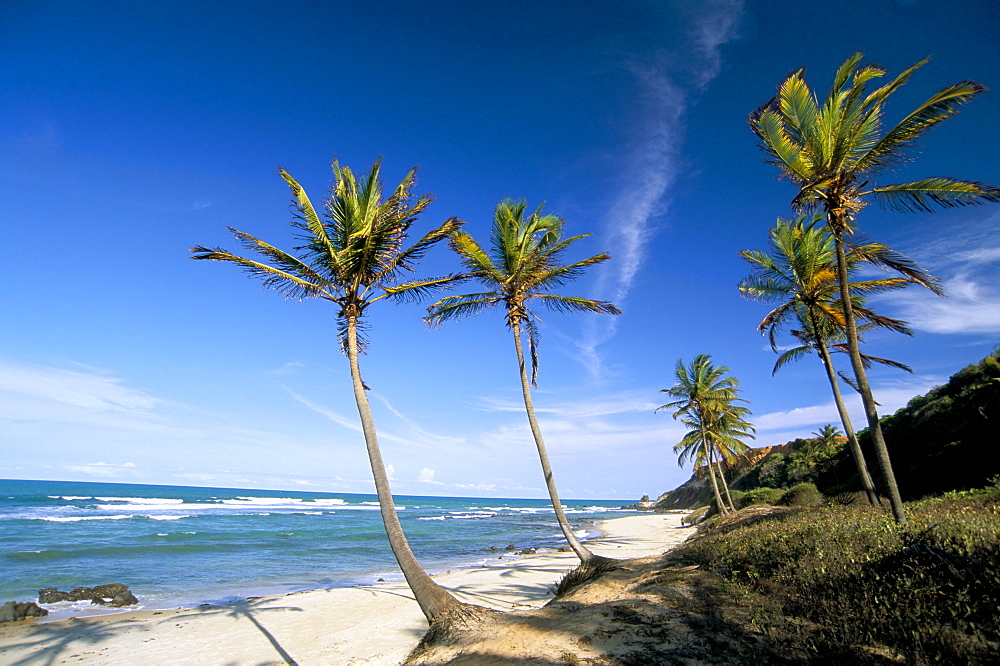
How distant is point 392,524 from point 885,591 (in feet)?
20.8

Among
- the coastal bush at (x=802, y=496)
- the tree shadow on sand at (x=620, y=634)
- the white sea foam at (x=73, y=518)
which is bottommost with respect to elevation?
the white sea foam at (x=73, y=518)

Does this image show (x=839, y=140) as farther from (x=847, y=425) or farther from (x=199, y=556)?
(x=199, y=556)

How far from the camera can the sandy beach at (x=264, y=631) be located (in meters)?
8.84

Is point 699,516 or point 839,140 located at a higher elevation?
point 839,140

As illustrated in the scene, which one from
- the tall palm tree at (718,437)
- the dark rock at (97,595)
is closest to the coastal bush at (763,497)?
the tall palm tree at (718,437)

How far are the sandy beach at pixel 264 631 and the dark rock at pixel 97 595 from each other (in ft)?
5.88

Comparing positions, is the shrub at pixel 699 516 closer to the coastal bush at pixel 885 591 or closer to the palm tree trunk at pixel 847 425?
the palm tree trunk at pixel 847 425

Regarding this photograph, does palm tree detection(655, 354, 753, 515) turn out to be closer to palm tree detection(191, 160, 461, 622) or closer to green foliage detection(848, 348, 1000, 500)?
green foliage detection(848, 348, 1000, 500)

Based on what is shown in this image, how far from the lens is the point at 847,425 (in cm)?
1298

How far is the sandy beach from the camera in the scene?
8836 mm

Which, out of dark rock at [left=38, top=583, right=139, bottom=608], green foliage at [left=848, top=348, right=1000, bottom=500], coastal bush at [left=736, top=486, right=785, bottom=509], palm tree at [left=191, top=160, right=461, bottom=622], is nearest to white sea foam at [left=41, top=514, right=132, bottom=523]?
dark rock at [left=38, top=583, right=139, bottom=608]

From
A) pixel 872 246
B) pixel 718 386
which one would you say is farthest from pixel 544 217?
pixel 718 386

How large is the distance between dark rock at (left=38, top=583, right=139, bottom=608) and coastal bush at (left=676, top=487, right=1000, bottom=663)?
1646 centimetres

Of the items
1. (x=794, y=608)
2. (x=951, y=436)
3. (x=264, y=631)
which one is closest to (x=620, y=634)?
(x=794, y=608)
